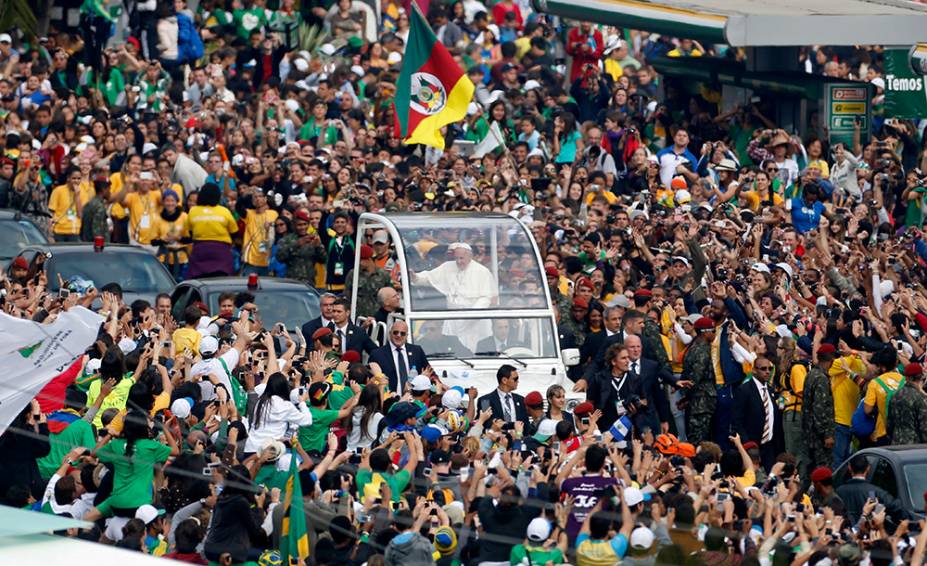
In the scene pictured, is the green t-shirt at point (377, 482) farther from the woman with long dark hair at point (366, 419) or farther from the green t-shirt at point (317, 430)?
the woman with long dark hair at point (366, 419)

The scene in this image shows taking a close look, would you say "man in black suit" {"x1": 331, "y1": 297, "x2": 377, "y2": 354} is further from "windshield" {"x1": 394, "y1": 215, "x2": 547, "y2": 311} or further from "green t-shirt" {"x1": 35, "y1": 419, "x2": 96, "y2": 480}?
"green t-shirt" {"x1": 35, "y1": 419, "x2": 96, "y2": 480}

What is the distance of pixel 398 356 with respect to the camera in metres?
18.3

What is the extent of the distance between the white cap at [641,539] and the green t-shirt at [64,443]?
4349 mm

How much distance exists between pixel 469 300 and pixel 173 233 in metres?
5.55

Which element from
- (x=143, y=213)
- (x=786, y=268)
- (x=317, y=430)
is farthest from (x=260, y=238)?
(x=317, y=430)

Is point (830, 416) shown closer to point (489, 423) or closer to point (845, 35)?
point (489, 423)

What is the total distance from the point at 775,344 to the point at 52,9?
1692cm

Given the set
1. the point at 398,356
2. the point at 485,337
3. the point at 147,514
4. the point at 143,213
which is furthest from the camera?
the point at 143,213

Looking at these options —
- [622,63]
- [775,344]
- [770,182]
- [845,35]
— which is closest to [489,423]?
[775,344]

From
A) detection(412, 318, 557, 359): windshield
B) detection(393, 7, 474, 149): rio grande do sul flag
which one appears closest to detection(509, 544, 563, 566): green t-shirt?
detection(412, 318, 557, 359): windshield

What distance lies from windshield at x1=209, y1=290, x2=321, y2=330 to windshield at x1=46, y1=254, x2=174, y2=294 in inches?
63.0

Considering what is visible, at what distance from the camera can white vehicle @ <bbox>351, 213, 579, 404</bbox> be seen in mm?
19266

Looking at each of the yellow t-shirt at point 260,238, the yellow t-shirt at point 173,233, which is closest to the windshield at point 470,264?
the yellow t-shirt at point 260,238

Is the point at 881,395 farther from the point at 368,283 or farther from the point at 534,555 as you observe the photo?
the point at 534,555
